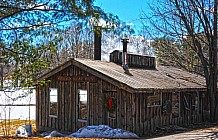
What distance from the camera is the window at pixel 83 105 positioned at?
1645 centimetres

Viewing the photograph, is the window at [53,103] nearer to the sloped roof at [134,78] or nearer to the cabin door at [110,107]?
the sloped roof at [134,78]

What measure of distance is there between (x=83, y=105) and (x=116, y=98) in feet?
7.51

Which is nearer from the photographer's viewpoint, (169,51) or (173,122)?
(173,122)

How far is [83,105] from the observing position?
54.6 ft

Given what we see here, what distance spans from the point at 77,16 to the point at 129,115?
6812mm

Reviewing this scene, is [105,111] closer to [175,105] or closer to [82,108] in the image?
[82,108]

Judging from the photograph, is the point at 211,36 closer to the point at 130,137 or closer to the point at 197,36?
the point at 197,36

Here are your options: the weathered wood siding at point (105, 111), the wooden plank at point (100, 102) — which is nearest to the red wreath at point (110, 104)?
the weathered wood siding at point (105, 111)

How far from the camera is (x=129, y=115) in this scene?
47.9 ft

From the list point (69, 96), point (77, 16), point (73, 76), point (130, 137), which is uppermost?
point (77, 16)

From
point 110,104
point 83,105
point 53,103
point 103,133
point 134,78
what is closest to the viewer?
point 103,133

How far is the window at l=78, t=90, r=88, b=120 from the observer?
54.0 ft

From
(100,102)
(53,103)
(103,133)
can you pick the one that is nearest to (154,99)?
(100,102)

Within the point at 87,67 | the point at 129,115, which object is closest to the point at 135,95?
the point at 129,115
